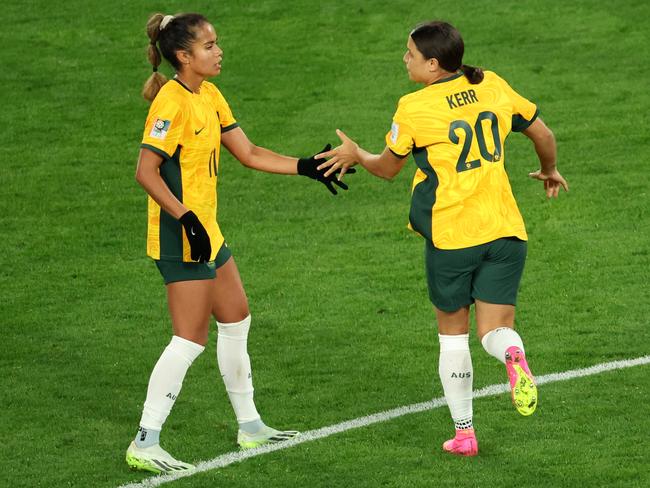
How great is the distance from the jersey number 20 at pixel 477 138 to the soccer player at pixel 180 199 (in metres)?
1.19

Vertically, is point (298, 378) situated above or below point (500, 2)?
below

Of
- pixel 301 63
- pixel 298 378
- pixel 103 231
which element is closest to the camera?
pixel 298 378

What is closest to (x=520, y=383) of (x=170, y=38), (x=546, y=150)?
(x=546, y=150)

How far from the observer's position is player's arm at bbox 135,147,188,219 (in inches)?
275

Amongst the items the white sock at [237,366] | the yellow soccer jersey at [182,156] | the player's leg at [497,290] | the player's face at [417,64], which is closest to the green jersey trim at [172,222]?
the yellow soccer jersey at [182,156]

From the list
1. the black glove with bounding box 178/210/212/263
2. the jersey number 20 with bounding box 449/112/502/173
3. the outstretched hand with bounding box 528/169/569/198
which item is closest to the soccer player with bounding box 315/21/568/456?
the jersey number 20 with bounding box 449/112/502/173

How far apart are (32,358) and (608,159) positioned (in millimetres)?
5908

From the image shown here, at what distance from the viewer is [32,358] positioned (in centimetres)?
911

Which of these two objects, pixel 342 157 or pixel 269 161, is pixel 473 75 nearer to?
pixel 342 157

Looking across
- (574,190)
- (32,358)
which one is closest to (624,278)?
Result: (574,190)

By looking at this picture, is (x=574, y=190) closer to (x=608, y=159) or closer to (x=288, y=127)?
(x=608, y=159)

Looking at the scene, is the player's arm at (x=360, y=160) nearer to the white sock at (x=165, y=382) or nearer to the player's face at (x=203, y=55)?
the player's face at (x=203, y=55)

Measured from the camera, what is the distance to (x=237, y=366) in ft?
24.6

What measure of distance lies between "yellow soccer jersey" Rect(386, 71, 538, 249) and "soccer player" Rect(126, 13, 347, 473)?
0.95 metres
